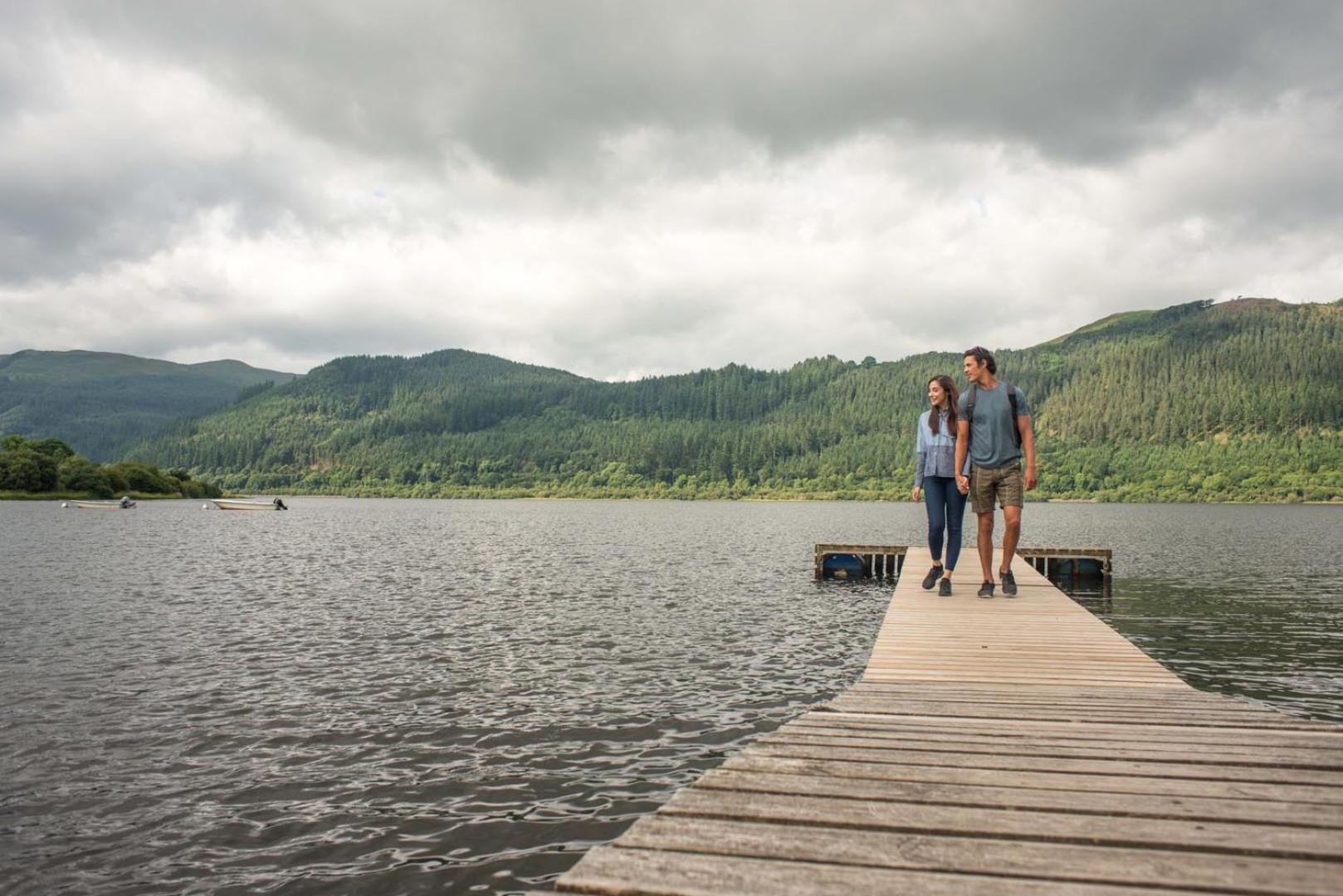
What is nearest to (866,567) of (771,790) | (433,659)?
(433,659)

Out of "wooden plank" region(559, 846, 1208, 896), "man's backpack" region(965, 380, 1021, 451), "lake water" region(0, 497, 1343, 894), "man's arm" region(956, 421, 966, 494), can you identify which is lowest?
"lake water" region(0, 497, 1343, 894)

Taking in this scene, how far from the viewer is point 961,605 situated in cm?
1406

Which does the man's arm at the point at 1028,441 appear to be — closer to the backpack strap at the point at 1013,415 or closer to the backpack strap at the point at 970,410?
the backpack strap at the point at 1013,415

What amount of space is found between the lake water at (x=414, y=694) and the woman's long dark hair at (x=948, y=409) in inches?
153

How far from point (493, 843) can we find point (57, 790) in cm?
542

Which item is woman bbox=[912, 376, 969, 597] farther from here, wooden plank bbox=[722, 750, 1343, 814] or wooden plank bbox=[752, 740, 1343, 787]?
wooden plank bbox=[722, 750, 1343, 814]

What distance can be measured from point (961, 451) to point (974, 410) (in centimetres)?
70

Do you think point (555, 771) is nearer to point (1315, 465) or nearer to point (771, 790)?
point (771, 790)

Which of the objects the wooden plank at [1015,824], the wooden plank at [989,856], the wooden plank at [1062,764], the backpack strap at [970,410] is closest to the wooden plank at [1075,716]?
the wooden plank at [1062,764]

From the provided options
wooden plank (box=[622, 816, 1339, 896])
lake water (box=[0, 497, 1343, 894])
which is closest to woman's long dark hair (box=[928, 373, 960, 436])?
lake water (box=[0, 497, 1343, 894])

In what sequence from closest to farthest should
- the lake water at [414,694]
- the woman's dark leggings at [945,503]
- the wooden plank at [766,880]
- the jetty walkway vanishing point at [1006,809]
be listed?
the wooden plank at [766,880] < the jetty walkway vanishing point at [1006,809] < the lake water at [414,694] < the woman's dark leggings at [945,503]

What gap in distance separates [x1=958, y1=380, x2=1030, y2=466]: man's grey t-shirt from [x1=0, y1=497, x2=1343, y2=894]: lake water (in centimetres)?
415

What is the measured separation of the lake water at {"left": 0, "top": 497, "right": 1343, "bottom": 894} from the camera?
8.05m

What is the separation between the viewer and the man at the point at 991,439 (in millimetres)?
12773
